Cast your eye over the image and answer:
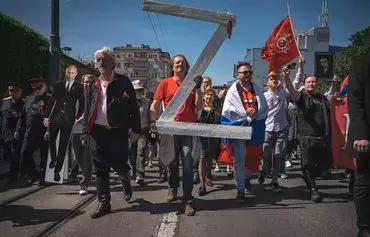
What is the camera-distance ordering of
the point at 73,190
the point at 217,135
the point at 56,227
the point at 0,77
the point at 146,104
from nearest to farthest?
the point at 56,227 → the point at 217,135 → the point at 73,190 → the point at 146,104 → the point at 0,77

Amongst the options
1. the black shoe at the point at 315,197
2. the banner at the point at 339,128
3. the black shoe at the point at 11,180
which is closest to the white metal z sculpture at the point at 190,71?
the black shoe at the point at 315,197

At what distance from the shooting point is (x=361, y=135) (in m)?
3.44

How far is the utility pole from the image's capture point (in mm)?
9242

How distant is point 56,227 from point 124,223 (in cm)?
77

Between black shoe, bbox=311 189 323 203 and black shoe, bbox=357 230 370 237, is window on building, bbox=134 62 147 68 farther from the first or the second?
black shoe, bbox=357 230 370 237

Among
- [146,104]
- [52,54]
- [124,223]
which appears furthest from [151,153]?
[124,223]

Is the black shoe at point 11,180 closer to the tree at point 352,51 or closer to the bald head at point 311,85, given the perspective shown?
the bald head at point 311,85

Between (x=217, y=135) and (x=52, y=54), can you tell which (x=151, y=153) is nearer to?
(x=52, y=54)

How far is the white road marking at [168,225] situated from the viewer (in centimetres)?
388

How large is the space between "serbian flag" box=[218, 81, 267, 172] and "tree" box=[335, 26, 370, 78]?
2719 cm

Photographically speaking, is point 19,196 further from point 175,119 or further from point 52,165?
point 175,119

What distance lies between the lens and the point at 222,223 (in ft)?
13.9

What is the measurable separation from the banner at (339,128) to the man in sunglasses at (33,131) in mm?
5075

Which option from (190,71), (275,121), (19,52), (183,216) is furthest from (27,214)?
(19,52)
